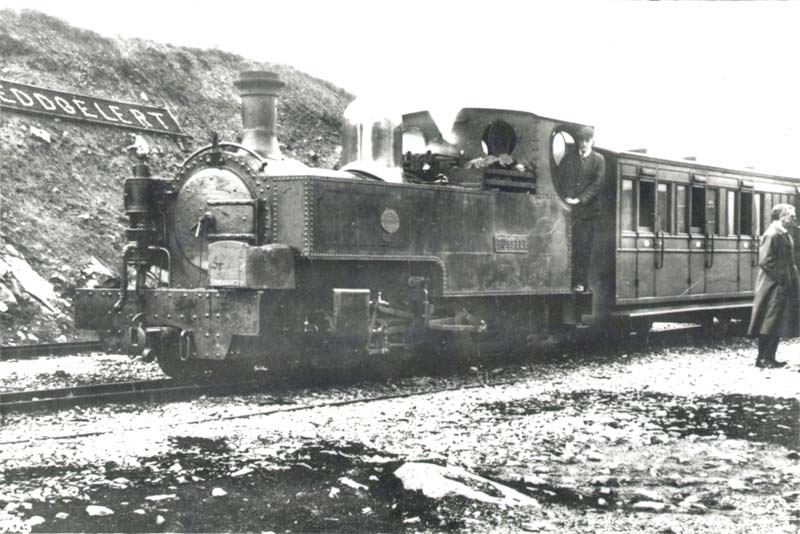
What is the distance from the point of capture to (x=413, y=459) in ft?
16.0

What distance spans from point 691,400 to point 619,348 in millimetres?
4157

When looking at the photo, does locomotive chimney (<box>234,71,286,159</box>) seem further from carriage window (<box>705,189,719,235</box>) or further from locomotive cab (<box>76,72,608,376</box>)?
carriage window (<box>705,189,719,235</box>)

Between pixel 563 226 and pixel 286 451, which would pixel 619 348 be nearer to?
pixel 563 226

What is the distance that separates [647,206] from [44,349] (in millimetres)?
7570

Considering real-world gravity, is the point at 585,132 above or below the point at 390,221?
above

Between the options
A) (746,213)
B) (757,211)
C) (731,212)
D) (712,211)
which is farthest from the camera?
(757,211)

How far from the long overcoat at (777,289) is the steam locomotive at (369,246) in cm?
189

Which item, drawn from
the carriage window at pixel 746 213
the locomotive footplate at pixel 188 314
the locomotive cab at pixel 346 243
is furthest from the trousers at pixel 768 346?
the locomotive footplate at pixel 188 314

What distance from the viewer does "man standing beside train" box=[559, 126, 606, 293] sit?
1026 centimetres

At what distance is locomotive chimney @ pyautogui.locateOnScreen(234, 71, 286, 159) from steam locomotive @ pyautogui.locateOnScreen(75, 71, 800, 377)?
0.6 inches

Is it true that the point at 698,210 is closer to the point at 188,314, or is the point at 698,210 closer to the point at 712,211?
the point at 712,211

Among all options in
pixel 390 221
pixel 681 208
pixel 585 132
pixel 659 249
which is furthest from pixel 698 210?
pixel 390 221

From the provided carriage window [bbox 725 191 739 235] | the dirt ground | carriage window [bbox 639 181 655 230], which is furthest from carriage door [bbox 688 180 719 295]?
the dirt ground

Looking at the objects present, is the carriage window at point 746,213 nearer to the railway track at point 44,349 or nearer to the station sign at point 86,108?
the railway track at point 44,349
